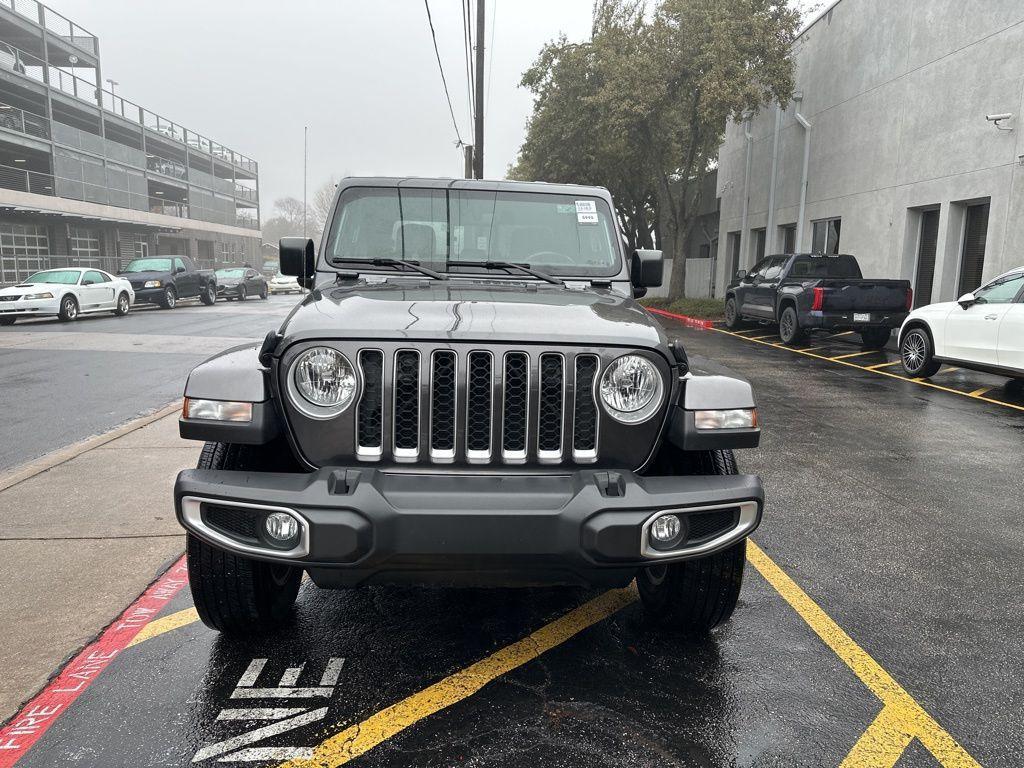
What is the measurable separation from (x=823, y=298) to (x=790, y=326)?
135 centimetres

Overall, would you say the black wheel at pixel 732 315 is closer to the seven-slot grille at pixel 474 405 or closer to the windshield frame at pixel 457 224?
the windshield frame at pixel 457 224

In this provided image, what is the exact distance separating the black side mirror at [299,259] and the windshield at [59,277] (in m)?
19.2

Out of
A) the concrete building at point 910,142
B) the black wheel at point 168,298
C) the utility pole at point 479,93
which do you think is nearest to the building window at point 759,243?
the concrete building at point 910,142

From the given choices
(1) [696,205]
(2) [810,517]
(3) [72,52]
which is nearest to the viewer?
(2) [810,517]

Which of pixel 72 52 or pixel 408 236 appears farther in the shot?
pixel 72 52

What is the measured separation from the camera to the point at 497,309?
9.84ft

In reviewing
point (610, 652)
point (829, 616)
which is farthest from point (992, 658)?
point (610, 652)

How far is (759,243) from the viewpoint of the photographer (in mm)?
27672

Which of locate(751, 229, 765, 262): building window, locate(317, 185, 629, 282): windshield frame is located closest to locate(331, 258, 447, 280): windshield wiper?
locate(317, 185, 629, 282): windshield frame

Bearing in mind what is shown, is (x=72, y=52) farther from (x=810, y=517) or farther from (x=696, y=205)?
(x=810, y=517)

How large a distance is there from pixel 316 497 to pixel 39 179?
36574 mm

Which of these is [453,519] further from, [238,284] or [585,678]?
[238,284]

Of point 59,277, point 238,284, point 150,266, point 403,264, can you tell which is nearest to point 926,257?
point 403,264

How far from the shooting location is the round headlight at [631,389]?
2.79 metres
